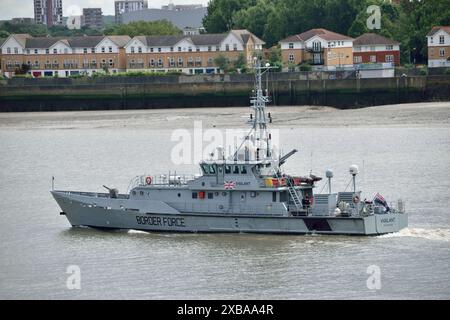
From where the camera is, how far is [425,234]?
39.1 meters

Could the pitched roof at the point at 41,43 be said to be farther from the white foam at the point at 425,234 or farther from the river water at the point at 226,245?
the white foam at the point at 425,234

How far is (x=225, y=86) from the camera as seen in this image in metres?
86.9

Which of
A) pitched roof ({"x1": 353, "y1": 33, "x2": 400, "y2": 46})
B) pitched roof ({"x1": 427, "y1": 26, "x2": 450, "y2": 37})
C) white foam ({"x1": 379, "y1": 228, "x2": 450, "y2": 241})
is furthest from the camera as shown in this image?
pitched roof ({"x1": 353, "y1": 33, "x2": 400, "y2": 46})

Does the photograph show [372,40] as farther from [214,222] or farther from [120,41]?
[214,222]

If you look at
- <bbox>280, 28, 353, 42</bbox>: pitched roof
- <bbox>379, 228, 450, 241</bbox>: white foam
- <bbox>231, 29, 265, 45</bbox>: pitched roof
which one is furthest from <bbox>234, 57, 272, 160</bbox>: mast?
<bbox>231, 29, 265, 45</bbox>: pitched roof

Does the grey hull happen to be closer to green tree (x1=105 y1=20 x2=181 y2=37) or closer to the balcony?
the balcony

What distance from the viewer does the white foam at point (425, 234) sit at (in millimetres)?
38634

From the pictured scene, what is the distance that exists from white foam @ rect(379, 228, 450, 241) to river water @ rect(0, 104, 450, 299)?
42mm

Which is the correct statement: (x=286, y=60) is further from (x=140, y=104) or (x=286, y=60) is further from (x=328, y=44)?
(x=140, y=104)

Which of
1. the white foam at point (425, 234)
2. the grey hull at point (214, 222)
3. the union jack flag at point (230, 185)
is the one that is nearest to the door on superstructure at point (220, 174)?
the union jack flag at point (230, 185)

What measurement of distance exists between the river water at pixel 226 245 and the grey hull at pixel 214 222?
1.23 feet

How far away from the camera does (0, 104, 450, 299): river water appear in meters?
A: 33.8

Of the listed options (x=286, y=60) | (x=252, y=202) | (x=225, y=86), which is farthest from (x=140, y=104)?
(x=252, y=202)

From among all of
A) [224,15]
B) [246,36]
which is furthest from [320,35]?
[224,15]
